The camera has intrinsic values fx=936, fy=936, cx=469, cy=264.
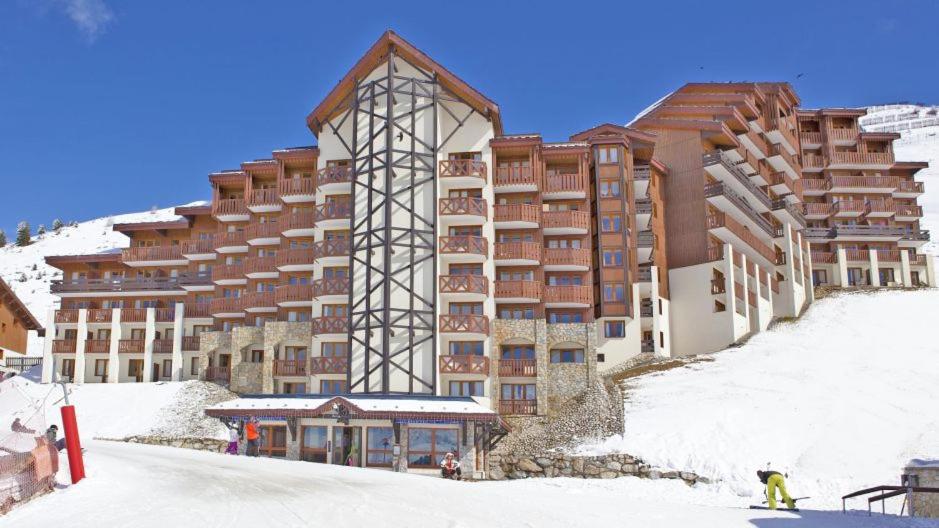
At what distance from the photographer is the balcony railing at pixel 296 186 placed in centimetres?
6112

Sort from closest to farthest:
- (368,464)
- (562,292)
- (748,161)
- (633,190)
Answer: (368,464) < (562,292) < (633,190) < (748,161)

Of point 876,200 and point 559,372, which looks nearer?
point 559,372

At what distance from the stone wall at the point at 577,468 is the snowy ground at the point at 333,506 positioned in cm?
1393

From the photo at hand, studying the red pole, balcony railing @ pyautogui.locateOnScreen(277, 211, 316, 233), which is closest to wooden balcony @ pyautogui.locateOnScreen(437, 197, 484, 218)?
balcony railing @ pyautogui.locateOnScreen(277, 211, 316, 233)

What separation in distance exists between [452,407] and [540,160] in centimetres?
2048

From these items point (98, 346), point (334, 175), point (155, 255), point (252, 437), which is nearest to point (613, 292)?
point (334, 175)

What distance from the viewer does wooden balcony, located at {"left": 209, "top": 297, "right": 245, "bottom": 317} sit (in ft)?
207

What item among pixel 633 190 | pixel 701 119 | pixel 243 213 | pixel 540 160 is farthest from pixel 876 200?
pixel 243 213

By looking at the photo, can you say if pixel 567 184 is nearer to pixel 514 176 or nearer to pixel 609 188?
pixel 514 176

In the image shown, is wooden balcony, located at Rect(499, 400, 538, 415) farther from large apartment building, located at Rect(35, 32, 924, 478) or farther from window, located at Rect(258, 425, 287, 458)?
window, located at Rect(258, 425, 287, 458)

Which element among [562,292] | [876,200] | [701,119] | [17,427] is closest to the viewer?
[17,427]

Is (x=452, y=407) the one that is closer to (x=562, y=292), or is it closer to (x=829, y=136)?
(x=562, y=292)

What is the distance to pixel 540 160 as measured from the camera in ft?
197

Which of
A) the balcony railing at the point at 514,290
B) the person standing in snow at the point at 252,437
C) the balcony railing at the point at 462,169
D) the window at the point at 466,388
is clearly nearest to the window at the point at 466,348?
the window at the point at 466,388
